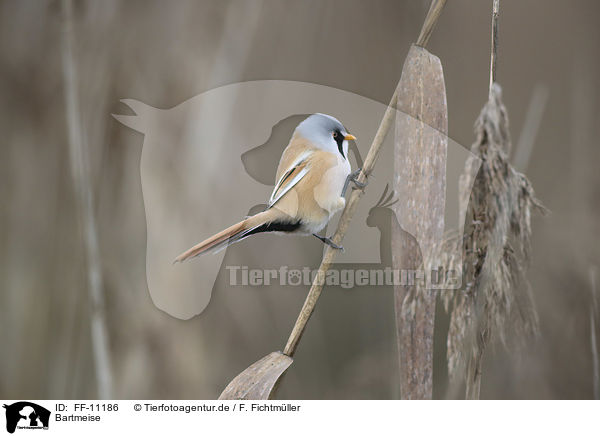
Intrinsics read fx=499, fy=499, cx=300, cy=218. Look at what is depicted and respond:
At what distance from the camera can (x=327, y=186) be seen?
3.62 feet

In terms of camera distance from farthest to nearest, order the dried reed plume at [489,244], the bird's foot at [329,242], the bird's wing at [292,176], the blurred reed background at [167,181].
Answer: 1. the blurred reed background at [167,181]
2. the bird's wing at [292,176]
3. the bird's foot at [329,242]
4. the dried reed plume at [489,244]

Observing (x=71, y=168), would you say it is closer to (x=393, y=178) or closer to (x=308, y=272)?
(x=308, y=272)

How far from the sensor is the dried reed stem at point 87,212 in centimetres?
122

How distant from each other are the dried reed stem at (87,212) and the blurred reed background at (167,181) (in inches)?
2.5

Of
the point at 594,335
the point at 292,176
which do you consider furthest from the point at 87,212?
the point at 594,335

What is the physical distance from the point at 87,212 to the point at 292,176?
53cm

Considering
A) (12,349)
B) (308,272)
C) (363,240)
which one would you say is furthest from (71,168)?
(363,240)

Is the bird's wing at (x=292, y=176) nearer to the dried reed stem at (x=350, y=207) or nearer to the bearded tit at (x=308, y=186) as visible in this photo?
the bearded tit at (x=308, y=186)

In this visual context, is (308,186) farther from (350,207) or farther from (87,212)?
(87,212)
